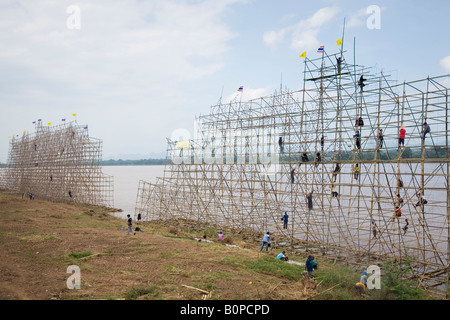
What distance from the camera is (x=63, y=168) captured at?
118 feet

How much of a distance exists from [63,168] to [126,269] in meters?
27.9

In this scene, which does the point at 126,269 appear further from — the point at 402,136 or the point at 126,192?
the point at 126,192

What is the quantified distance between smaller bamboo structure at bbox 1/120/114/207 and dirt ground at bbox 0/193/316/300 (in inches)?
623

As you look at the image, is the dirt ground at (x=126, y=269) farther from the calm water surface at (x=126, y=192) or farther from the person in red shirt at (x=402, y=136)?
the calm water surface at (x=126, y=192)

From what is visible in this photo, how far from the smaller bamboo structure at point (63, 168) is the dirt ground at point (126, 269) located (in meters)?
15.8

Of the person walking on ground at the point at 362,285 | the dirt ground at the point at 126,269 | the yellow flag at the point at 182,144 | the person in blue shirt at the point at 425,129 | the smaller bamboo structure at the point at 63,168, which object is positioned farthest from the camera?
the smaller bamboo structure at the point at 63,168

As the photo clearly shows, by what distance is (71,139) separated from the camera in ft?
117

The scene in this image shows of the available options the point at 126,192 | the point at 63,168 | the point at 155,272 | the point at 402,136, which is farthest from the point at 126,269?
the point at 126,192

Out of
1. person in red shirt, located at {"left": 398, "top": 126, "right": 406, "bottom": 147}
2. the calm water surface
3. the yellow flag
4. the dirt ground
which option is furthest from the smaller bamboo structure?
person in red shirt, located at {"left": 398, "top": 126, "right": 406, "bottom": 147}

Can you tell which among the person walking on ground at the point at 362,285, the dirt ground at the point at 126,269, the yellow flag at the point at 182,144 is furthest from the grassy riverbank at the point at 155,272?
the yellow flag at the point at 182,144

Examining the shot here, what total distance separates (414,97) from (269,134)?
9339 millimetres

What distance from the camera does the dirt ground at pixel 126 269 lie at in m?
9.89

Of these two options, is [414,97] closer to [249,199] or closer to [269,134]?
[269,134]
